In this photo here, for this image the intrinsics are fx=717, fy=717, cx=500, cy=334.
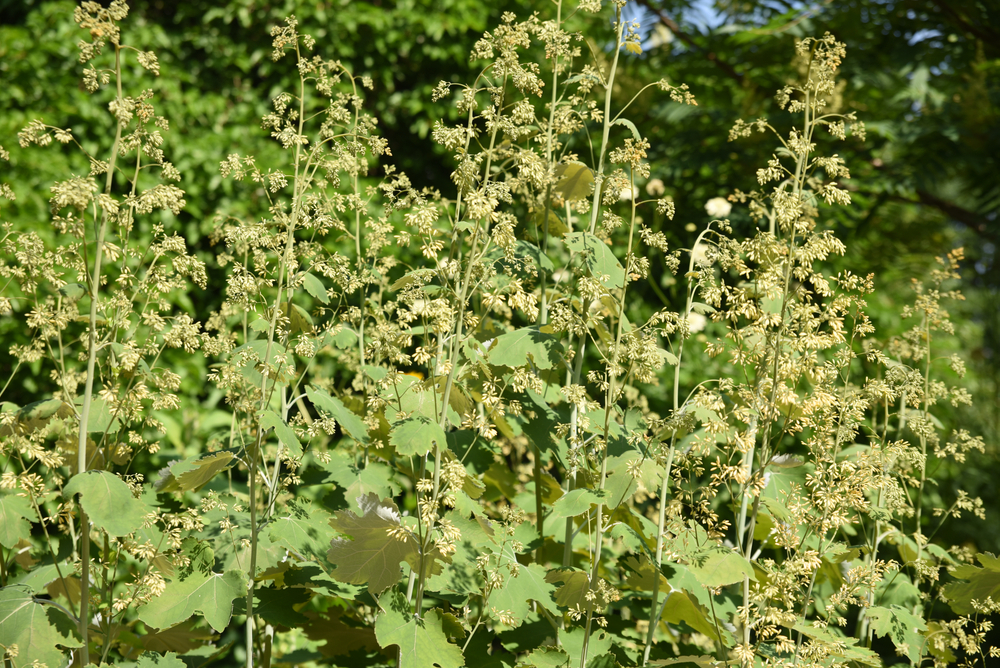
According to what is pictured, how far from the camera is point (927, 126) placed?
396 cm

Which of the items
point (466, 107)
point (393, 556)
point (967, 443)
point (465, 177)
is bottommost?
point (393, 556)

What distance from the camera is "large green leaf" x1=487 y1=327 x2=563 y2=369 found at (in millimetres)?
1809

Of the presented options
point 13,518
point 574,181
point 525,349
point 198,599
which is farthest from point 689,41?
point 13,518

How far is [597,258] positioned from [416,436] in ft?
2.30

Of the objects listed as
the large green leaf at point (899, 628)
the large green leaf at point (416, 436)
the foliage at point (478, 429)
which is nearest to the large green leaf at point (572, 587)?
the foliage at point (478, 429)

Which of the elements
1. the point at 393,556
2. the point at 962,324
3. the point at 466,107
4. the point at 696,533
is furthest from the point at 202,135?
the point at 962,324

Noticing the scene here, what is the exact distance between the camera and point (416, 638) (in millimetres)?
1676

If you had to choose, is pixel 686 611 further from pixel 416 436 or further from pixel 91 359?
pixel 91 359

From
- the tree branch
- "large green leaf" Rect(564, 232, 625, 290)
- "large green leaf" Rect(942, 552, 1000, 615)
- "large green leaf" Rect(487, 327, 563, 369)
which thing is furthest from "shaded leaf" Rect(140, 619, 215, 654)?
the tree branch

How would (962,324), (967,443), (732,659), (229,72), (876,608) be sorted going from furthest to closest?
(962,324), (229,72), (967,443), (876,608), (732,659)

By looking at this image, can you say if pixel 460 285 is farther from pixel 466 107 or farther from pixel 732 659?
pixel 732 659

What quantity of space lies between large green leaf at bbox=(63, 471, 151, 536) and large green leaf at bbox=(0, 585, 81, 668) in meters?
0.38

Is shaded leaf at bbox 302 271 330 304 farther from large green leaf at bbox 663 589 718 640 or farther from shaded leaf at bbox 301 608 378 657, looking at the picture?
large green leaf at bbox 663 589 718 640

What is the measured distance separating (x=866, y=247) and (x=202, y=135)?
479 cm
